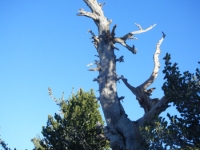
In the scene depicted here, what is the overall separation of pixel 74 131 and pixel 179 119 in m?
7.49

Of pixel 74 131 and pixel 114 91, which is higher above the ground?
pixel 74 131

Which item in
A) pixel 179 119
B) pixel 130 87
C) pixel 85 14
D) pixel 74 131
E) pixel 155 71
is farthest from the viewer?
pixel 74 131

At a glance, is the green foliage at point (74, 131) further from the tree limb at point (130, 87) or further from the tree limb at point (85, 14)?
the tree limb at point (85, 14)

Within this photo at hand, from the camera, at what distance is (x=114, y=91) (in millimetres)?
10961

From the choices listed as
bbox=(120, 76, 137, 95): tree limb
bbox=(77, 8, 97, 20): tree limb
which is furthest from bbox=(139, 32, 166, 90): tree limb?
bbox=(77, 8, 97, 20): tree limb

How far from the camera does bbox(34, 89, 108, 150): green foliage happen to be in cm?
1498

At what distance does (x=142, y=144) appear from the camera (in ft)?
30.6

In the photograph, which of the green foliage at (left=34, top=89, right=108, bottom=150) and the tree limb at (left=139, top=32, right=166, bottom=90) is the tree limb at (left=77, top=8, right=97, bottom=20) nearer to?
the tree limb at (left=139, top=32, right=166, bottom=90)

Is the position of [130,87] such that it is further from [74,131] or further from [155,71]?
[74,131]

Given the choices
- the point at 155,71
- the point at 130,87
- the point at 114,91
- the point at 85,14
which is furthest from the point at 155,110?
the point at 85,14

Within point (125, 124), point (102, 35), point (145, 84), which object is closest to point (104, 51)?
point (102, 35)

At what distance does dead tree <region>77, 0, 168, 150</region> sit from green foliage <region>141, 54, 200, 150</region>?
825mm

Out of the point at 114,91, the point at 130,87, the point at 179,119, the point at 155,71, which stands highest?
the point at 155,71

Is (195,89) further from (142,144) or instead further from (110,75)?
(110,75)
